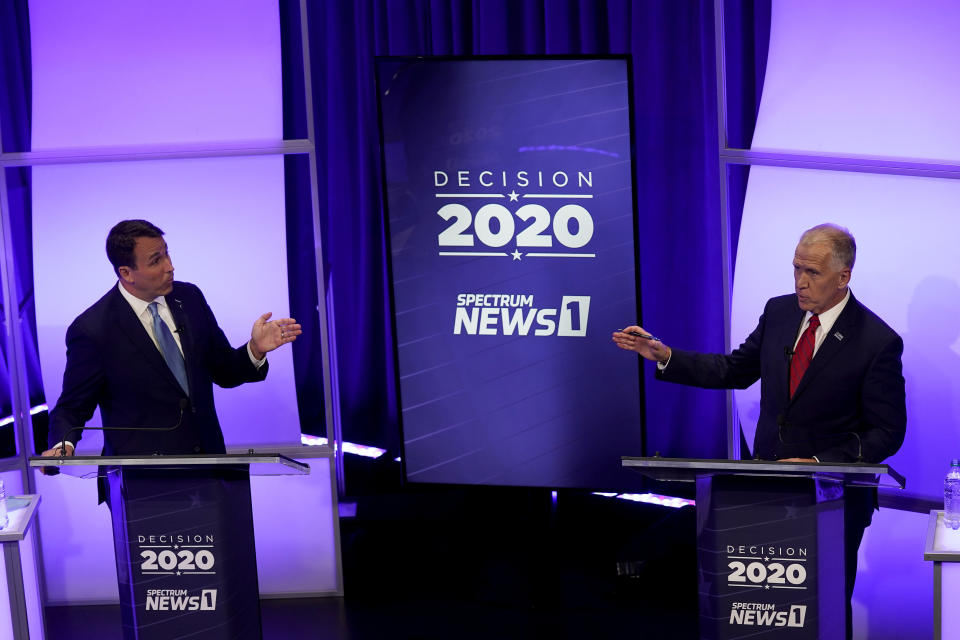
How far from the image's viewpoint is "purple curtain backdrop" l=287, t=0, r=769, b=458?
4.70 metres

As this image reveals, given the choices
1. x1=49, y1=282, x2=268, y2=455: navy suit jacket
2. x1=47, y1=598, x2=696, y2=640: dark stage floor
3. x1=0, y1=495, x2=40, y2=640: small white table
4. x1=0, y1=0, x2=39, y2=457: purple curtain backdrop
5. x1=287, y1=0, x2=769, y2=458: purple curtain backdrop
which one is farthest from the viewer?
x1=0, y1=0, x2=39, y2=457: purple curtain backdrop

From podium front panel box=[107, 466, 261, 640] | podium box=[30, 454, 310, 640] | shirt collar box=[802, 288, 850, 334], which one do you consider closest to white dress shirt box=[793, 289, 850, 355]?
shirt collar box=[802, 288, 850, 334]

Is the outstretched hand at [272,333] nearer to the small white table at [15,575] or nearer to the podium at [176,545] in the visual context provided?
→ the podium at [176,545]

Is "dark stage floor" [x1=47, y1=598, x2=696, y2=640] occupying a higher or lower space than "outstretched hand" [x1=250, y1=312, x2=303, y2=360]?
lower

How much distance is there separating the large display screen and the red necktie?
71 centimetres

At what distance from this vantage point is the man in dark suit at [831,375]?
3721mm

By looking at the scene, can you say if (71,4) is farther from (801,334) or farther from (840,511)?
(840,511)

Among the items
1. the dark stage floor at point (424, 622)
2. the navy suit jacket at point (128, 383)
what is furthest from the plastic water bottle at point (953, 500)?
the navy suit jacket at point (128, 383)

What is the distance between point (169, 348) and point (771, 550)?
2439mm

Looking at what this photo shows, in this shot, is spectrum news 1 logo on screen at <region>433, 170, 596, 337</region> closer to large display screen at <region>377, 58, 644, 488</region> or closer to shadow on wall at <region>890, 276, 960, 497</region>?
large display screen at <region>377, 58, 644, 488</region>

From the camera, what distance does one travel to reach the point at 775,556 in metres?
3.24

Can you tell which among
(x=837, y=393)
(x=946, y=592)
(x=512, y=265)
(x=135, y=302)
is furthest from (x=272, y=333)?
(x=946, y=592)

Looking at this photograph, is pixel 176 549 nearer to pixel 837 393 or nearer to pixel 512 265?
pixel 512 265

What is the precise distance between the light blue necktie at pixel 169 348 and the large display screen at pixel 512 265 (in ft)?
3.02
